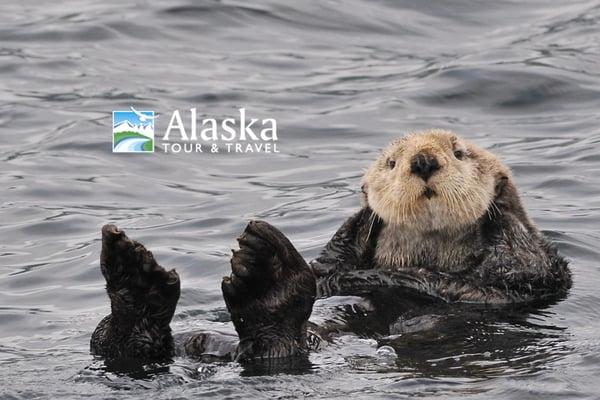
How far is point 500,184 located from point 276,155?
4446mm

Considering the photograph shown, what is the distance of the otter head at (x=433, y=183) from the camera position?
21.9 ft

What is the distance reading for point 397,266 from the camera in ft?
23.0

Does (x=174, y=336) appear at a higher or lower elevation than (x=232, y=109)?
lower

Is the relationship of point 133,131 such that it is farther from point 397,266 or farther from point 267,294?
point 267,294

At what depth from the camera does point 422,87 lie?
510 inches

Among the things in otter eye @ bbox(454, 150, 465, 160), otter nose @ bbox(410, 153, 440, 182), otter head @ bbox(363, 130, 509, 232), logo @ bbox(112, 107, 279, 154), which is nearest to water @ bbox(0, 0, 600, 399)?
logo @ bbox(112, 107, 279, 154)

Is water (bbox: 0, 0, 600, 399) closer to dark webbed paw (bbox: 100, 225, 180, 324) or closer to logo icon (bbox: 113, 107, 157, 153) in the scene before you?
logo icon (bbox: 113, 107, 157, 153)

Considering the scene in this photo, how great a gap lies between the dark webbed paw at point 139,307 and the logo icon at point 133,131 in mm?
5568

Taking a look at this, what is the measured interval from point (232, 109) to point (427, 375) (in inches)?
278

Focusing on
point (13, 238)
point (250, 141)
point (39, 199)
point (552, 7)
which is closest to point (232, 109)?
point (250, 141)

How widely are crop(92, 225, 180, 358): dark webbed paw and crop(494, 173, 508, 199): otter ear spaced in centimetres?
201

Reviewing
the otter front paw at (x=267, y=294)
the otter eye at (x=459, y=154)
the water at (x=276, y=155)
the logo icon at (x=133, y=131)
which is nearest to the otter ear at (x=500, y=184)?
the otter eye at (x=459, y=154)

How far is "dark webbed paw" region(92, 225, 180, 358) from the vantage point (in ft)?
18.8

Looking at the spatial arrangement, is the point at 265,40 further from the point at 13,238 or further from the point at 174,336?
the point at 174,336
